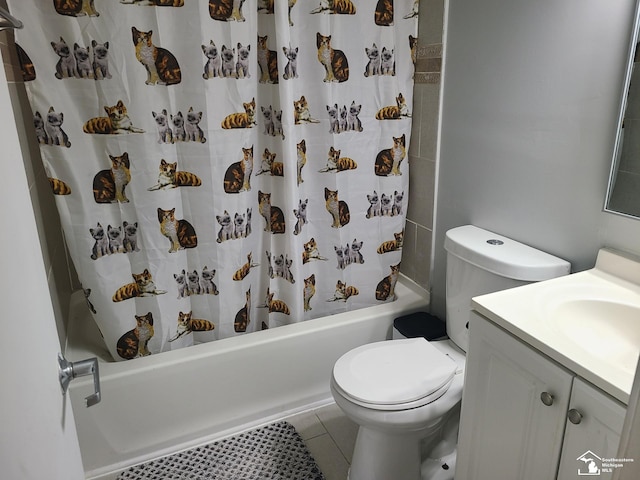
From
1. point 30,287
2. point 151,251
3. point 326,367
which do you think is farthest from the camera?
point 326,367

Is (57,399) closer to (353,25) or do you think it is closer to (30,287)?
(30,287)

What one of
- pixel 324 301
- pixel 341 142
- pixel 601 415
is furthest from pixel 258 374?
pixel 601 415

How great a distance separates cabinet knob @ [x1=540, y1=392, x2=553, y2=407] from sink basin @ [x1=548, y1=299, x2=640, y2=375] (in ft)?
0.60

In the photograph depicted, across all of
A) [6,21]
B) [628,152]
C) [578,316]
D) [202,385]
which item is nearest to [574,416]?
[578,316]

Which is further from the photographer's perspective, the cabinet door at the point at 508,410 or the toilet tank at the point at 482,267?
the toilet tank at the point at 482,267

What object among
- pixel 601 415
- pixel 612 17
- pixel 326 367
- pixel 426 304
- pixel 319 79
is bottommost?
pixel 326 367

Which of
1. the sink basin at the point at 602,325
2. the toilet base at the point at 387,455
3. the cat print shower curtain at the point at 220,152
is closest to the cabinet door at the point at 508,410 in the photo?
the sink basin at the point at 602,325

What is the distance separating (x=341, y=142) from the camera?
2.03 meters

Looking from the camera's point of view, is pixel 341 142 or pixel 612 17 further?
pixel 341 142

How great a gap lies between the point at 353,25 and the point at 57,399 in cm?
166

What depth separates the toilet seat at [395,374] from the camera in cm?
153

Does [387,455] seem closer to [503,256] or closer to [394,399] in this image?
[394,399]

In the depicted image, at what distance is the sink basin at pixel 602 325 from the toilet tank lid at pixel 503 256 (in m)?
0.25

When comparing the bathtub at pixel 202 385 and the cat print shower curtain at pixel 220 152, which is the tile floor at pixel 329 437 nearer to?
the bathtub at pixel 202 385
